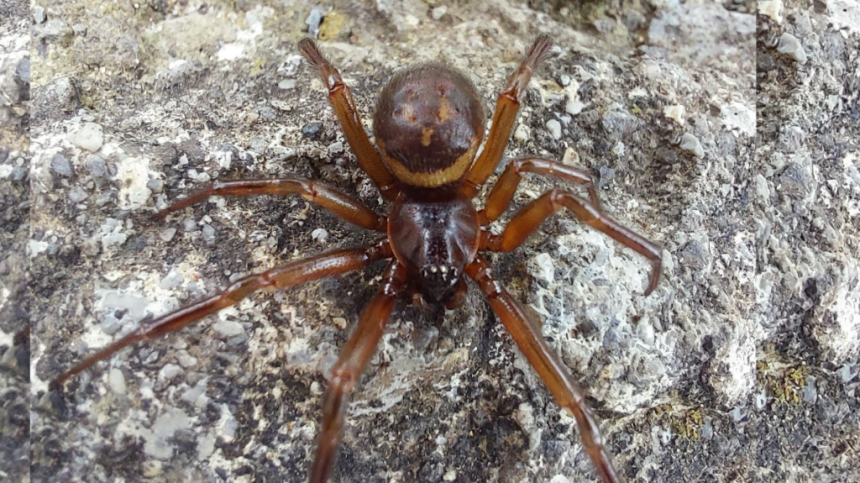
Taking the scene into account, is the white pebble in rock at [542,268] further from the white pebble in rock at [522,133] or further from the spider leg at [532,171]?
the white pebble in rock at [522,133]

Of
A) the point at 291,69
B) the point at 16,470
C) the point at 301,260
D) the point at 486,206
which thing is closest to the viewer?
the point at 16,470

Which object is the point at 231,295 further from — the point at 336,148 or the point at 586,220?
the point at 586,220

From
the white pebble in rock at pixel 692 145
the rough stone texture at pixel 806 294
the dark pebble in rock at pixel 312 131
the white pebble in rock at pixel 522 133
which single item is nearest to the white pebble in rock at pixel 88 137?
the dark pebble in rock at pixel 312 131

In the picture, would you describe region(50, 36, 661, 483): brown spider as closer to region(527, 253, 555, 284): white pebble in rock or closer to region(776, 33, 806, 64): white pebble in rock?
region(527, 253, 555, 284): white pebble in rock

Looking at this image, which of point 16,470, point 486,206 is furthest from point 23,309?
point 486,206

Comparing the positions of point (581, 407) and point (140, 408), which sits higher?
point (140, 408)

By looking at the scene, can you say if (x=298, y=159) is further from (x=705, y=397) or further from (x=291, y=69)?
(x=705, y=397)

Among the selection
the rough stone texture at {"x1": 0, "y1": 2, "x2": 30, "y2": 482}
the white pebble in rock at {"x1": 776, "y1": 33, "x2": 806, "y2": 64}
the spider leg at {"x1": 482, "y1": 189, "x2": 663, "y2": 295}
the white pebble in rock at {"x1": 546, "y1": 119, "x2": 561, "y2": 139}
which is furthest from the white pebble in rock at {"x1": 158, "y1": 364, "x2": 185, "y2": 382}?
the white pebble in rock at {"x1": 776, "y1": 33, "x2": 806, "y2": 64}
